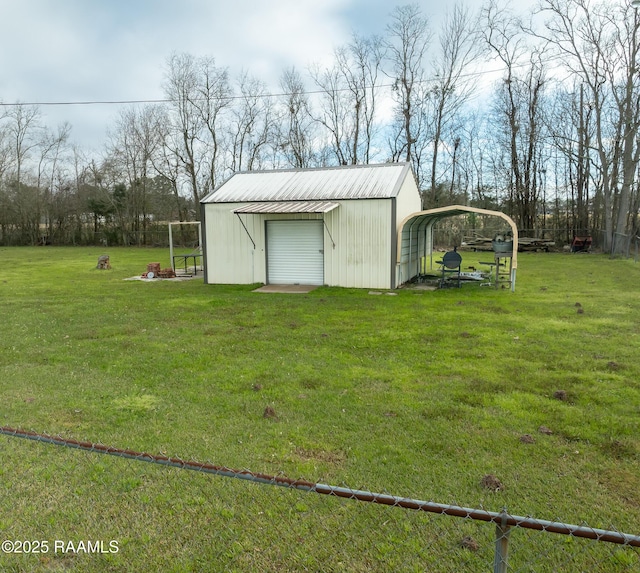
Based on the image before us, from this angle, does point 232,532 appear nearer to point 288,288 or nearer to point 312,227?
point 288,288

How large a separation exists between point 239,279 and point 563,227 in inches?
912

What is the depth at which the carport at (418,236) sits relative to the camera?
36.3 ft

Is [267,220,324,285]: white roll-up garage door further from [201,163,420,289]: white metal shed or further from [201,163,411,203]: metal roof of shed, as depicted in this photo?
[201,163,411,203]: metal roof of shed

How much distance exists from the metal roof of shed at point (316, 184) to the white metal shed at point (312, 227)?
3 centimetres

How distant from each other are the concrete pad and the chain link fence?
8.81m

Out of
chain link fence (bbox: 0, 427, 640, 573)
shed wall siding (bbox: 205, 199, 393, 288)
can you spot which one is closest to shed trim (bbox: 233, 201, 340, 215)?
shed wall siding (bbox: 205, 199, 393, 288)

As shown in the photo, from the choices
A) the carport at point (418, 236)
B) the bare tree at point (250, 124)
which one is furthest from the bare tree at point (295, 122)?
the carport at point (418, 236)

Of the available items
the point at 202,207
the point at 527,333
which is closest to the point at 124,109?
the point at 202,207

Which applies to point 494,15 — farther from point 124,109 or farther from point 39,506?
point 39,506

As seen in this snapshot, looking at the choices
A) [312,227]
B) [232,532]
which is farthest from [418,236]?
[232,532]

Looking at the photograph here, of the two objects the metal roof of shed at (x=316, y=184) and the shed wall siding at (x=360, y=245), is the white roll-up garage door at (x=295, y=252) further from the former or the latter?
the metal roof of shed at (x=316, y=184)

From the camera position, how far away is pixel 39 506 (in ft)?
8.95

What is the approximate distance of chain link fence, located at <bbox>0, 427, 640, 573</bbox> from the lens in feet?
7.39

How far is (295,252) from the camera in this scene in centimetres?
1284
